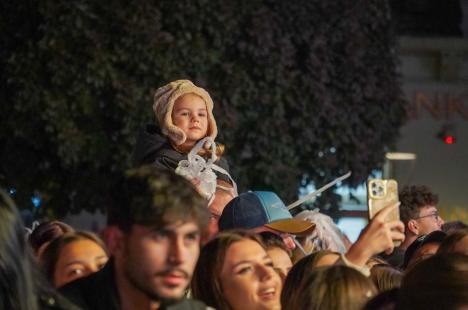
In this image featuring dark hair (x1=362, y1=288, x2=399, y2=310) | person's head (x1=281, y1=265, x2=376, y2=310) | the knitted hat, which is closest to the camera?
dark hair (x1=362, y1=288, x2=399, y2=310)

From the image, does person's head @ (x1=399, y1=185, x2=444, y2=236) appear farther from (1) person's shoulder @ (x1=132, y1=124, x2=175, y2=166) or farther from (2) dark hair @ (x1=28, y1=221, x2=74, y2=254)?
(2) dark hair @ (x1=28, y1=221, x2=74, y2=254)

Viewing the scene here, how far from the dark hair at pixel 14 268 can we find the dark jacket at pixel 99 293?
0.52 feet

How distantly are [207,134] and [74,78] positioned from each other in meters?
6.41

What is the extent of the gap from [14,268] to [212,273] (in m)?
1.30

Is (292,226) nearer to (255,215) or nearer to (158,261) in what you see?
(255,215)

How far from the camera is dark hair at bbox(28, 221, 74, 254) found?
616 cm

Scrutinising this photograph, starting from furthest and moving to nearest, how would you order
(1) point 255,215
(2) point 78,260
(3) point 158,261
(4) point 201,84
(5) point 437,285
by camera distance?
(4) point 201,84 < (1) point 255,215 < (2) point 78,260 < (5) point 437,285 < (3) point 158,261

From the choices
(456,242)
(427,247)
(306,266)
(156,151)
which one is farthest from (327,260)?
(427,247)

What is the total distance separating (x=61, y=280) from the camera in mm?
5246

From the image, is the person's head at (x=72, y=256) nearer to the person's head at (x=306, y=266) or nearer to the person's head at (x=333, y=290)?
the person's head at (x=306, y=266)

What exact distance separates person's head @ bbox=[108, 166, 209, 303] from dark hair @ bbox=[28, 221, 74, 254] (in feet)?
7.80

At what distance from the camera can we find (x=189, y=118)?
22.1ft

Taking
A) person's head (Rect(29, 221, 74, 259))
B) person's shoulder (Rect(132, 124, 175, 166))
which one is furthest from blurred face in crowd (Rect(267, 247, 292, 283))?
person's shoulder (Rect(132, 124, 175, 166))

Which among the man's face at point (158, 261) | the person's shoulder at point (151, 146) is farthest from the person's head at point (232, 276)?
the person's shoulder at point (151, 146)
